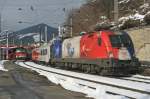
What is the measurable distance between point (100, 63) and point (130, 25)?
20559 millimetres

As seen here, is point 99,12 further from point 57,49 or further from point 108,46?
point 108,46

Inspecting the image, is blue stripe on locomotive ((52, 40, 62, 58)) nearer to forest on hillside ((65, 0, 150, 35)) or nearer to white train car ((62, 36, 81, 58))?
white train car ((62, 36, 81, 58))

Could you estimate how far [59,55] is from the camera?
47.3 m

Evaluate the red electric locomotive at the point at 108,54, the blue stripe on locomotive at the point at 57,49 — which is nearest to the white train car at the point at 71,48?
the red electric locomotive at the point at 108,54

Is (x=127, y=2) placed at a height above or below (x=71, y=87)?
above

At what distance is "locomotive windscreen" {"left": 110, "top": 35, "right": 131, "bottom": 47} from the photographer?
101 feet

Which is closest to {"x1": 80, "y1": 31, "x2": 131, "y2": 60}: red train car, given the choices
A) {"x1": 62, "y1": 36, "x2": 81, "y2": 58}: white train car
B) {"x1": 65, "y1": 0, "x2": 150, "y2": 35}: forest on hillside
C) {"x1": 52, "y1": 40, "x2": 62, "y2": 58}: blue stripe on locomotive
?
{"x1": 62, "y1": 36, "x2": 81, "y2": 58}: white train car

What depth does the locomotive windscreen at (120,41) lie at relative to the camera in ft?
101

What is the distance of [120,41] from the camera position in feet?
101

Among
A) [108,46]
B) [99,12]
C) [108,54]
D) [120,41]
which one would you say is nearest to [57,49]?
[120,41]

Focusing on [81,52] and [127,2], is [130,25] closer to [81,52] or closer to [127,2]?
[81,52]

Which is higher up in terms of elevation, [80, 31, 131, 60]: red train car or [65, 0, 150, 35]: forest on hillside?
[65, 0, 150, 35]: forest on hillside

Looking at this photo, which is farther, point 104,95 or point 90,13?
point 90,13

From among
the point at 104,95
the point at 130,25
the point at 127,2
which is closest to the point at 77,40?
the point at 130,25
